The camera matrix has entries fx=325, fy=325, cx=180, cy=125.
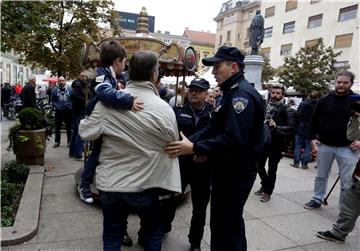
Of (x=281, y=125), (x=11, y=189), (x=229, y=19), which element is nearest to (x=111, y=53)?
(x=11, y=189)

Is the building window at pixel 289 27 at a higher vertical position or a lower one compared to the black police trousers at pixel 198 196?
higher

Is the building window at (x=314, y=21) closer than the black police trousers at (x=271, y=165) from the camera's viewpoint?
No

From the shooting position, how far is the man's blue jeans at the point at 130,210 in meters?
2.20

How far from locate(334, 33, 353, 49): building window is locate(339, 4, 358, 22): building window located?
1728 millimetres

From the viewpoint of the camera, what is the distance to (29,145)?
5.82 m

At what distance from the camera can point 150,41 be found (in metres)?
4.96

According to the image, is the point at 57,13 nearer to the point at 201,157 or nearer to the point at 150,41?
the point at 150,41

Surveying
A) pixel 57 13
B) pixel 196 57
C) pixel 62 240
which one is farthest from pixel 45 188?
pixel 57 13

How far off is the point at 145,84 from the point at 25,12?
312 centimetres

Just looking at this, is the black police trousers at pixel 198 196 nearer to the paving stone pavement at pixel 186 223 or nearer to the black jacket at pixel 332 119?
the paving stone pavement at pixel 186 223

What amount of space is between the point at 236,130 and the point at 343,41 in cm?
3458

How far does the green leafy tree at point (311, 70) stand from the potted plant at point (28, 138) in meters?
19.2

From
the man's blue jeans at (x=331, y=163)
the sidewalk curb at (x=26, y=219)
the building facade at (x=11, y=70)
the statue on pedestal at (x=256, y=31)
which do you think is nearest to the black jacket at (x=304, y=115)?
the man's blue jeans at (x=331, y=163)

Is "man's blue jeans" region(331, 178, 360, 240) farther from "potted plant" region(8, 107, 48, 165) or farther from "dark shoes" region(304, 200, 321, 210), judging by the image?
"potted plant" region(8, 107, 48, 165)
